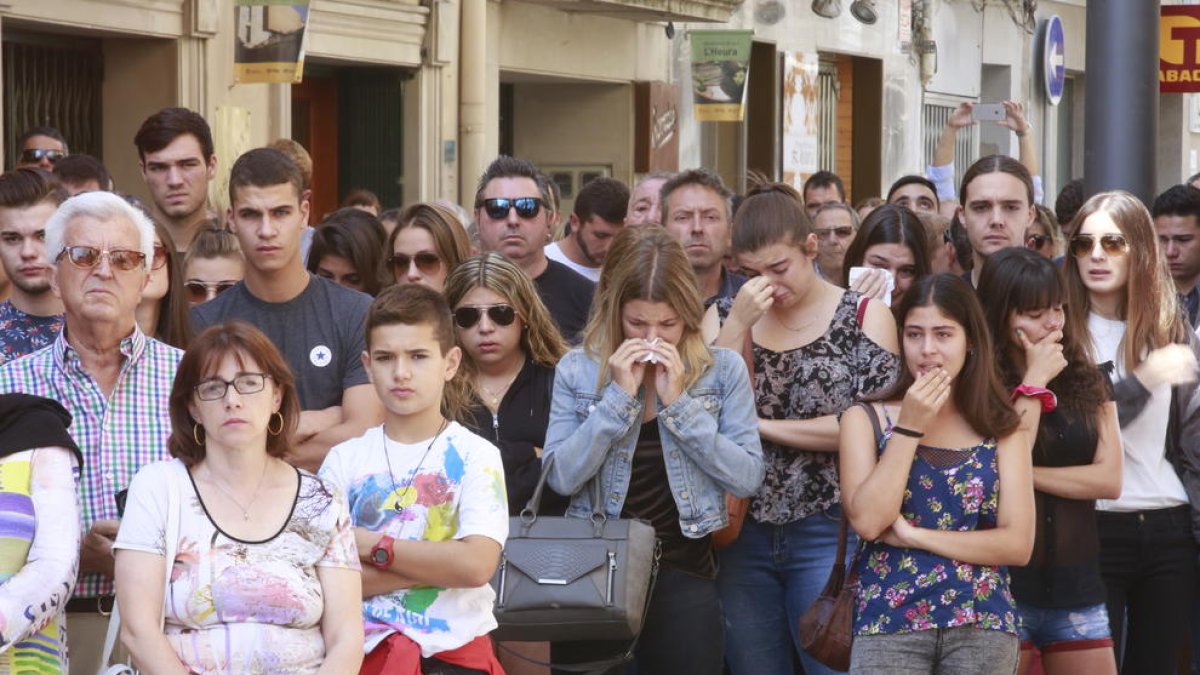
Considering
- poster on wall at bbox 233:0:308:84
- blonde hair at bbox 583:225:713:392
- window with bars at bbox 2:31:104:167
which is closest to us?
blonde hair at bbox 583:225:713:392

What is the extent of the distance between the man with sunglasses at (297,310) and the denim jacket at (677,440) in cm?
61

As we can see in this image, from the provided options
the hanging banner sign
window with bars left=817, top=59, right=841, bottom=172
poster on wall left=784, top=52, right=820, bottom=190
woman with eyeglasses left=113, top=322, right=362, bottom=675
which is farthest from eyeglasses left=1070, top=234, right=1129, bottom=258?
window with bars left=817, top=59, right=841, bottom=172

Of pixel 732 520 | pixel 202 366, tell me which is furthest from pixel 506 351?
pixel 202 366

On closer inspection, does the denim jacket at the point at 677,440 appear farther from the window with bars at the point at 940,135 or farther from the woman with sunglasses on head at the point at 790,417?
the window with bars at the point at 940,135

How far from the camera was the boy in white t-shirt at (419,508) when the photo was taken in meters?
5.25

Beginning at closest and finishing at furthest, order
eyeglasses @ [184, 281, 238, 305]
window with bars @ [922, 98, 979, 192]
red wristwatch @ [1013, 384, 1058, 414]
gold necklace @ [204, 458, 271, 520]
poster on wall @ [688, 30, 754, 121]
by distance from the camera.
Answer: gold necklace @ [204, 458, 271, 520] < red wristwatch @ [1013, 384, 1058, 414] < eyeglasses @ [184, 281, 238, 305] < poster on wall @ [688, 30, 754, 121] < window with bars @ [922, 98, 979, 192]

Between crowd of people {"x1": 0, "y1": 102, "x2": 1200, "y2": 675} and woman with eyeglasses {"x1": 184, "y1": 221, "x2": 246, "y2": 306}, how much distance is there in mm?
15

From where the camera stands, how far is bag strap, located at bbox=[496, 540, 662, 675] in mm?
6172

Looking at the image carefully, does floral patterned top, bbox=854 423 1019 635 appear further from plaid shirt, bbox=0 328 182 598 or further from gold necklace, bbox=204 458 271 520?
plaid shirt, bbox=0 328 182 598

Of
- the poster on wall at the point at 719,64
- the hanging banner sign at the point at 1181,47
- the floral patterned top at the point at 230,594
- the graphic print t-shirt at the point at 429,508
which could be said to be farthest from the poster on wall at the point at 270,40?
→ the floral patterned top at the point at 230,594

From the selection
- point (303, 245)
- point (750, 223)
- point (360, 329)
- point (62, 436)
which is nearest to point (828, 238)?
point (303, 245)

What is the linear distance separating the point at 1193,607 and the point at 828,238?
3.73 metres

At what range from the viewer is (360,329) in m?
6.63

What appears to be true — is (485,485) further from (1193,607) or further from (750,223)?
(1193,607)
